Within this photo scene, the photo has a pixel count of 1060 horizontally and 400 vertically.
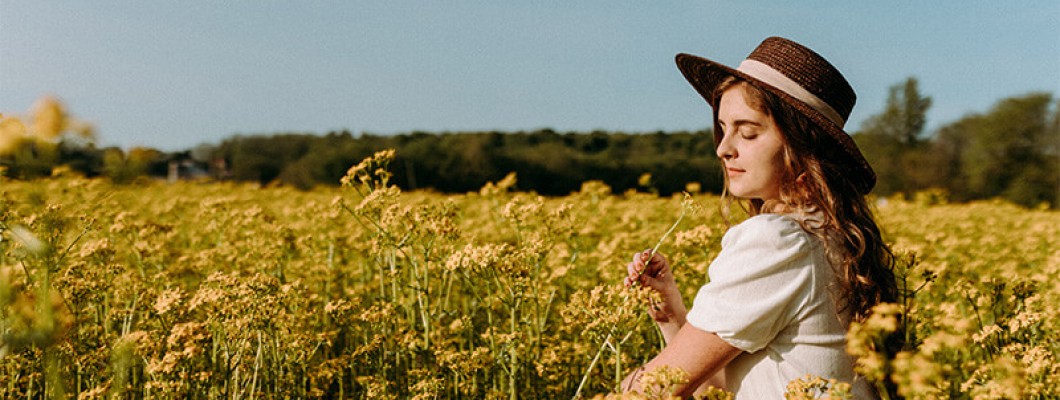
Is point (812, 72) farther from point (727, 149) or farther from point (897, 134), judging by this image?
point (897, 134)

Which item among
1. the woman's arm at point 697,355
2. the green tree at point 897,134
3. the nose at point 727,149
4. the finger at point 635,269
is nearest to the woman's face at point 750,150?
the nose at point 727,149

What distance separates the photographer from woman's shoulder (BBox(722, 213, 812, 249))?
2045 millimetres

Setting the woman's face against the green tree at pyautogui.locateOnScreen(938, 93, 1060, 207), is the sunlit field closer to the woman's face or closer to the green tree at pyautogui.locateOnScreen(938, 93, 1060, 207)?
the woman's face

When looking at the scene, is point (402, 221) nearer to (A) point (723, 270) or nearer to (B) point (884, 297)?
(A) point (723, 270)

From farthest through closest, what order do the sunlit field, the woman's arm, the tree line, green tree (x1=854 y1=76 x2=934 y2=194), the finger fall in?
green tree (x1=854 y1=76 x2=934 y2=194) < the tree line < the finger < the woman's arm < the sunlit field

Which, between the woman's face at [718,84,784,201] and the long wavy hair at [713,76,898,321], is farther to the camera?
the woman's face at [718,84,784,201]

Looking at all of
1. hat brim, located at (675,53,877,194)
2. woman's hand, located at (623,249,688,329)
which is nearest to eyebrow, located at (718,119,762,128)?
hat brim, located at (675,53,877,194)

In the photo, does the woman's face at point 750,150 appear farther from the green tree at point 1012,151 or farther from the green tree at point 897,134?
the green tree at point 897,134

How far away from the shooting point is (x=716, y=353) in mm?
2092

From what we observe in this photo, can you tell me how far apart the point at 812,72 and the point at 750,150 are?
1.01 feet

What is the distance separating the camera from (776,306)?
202 cm

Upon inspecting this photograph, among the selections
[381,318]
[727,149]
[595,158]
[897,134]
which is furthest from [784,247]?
[897,134]

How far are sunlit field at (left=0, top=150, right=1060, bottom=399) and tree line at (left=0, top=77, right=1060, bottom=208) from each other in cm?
40

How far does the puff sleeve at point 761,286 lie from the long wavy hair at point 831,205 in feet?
0.43
